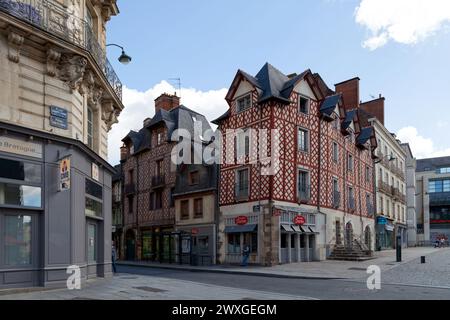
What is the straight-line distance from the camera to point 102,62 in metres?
15.7

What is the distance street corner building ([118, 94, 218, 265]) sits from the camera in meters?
28.6

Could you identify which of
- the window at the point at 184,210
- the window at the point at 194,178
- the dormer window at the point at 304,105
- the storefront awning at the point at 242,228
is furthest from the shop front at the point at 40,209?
the window at the point at 184,210

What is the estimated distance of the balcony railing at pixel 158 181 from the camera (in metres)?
33.0

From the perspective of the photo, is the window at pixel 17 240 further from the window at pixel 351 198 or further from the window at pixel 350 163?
the window at pixel 350 163

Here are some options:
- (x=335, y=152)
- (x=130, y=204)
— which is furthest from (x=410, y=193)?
(x=130, y=204)

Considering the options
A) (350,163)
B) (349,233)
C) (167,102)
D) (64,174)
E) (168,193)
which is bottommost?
(349,233)

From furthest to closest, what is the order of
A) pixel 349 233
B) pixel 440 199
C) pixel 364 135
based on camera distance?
pixel 440 199 < pixel 364 135 < pixel 349 233

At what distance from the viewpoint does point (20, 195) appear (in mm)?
11453

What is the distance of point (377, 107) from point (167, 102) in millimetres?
19747

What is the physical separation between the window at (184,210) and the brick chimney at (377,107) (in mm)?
21346

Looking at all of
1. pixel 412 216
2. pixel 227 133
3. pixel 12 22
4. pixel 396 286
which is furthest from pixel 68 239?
pixel 412 216

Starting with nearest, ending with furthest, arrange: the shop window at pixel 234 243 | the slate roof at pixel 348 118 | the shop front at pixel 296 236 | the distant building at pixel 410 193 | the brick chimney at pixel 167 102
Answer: the shop front at pixel 296 236 → the shop window at pixel 234 243 → the slate roof at pixel 348 118 → the brick chimney at pixel 167 102 → the distant building at pixel 410 193

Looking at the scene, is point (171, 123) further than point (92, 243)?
Yes

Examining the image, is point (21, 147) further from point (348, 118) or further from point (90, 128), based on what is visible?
point (348, 118)
